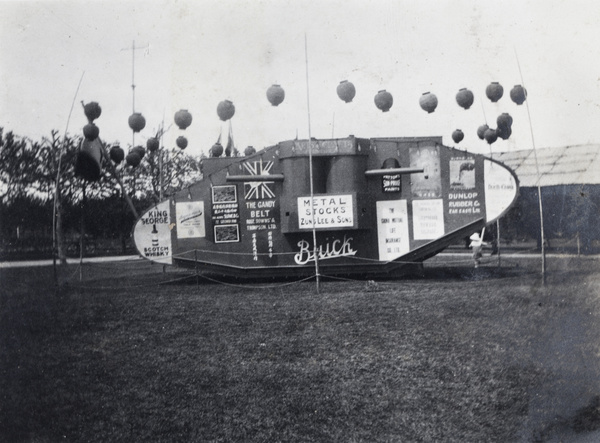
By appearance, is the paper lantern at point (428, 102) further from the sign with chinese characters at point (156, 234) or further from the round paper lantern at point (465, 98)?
the sign with chinese characters at point (156, 234)

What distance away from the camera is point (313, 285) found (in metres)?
15.1

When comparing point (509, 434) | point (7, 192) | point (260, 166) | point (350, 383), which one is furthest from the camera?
point (260, 166)

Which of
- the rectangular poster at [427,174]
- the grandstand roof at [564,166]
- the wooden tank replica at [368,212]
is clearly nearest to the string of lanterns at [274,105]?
the wooden tank replica at [368,212]

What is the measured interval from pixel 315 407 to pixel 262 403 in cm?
68

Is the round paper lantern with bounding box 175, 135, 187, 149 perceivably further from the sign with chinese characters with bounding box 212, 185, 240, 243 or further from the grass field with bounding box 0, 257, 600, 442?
the sign with chinese characters with bounding box 212, 185, 240, 243

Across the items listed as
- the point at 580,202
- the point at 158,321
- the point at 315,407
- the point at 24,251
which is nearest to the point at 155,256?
the point at 24,251

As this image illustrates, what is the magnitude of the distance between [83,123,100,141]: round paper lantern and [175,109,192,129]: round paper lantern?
144 cm

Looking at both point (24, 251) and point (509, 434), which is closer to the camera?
point (509, 434)

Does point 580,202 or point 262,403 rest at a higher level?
point 580,202

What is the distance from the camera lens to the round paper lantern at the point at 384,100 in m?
10.6

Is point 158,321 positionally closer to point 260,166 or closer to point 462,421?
point 462,421

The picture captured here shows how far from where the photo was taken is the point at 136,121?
988cm

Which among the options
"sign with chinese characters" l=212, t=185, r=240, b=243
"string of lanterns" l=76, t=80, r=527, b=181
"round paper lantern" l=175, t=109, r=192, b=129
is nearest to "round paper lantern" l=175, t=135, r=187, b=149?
"string of lanterns" l=76, t=80, r=527, b=181

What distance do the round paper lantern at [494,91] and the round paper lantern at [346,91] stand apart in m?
2.49
